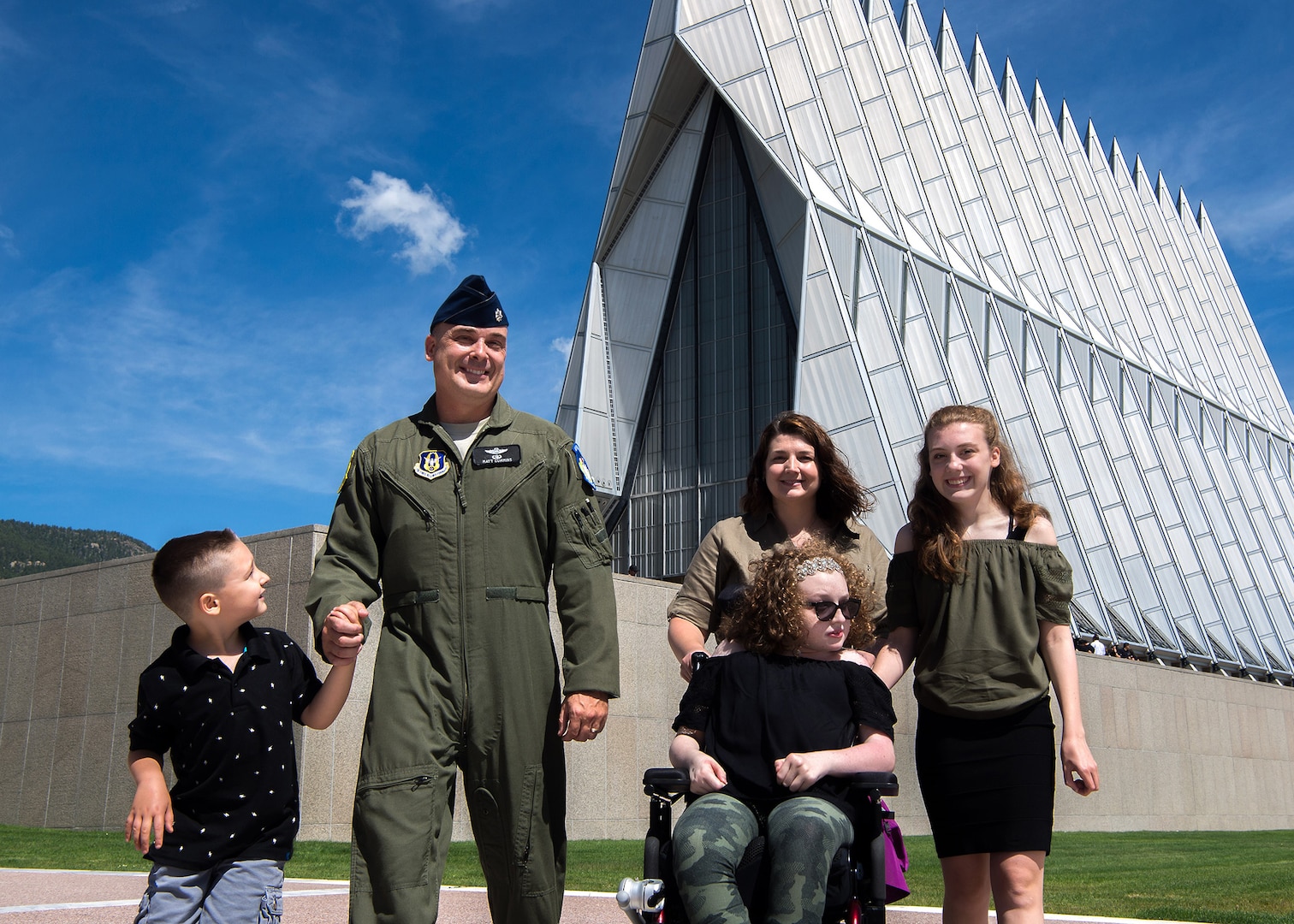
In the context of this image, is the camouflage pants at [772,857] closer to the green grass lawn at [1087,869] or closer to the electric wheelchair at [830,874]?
the electric wheelchair at [830,874]

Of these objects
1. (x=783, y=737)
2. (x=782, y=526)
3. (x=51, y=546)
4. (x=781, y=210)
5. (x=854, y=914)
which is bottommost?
(x=854, y=914)

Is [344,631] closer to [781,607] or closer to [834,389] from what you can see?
[781,607]

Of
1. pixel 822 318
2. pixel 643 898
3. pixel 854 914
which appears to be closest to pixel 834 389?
pixel 822 318

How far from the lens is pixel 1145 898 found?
702 centimetres

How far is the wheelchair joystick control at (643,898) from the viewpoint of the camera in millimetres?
3322

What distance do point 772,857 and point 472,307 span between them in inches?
75.2

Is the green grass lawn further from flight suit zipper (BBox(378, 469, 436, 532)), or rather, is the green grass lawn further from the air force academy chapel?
the air force academy chapel

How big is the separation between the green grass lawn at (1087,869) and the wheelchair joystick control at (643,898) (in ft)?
12.3

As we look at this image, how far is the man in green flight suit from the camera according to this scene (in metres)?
3.43

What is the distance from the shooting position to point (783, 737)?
352 cm

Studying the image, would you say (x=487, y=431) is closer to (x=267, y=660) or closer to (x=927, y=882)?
(x=267, y=660)

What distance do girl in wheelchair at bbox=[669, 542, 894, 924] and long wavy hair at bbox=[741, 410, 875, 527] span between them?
473 millimetres

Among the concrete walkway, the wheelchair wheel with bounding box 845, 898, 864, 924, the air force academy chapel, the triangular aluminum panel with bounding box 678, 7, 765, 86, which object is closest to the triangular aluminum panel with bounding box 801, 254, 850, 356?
the air force academy chapel

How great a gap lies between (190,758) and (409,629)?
27.5 inches
